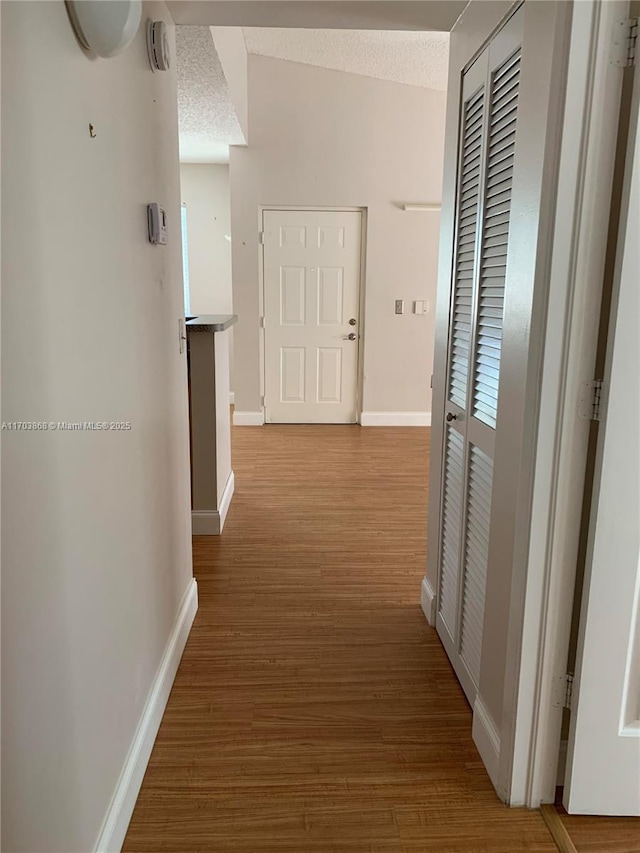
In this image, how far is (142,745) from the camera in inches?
66.8

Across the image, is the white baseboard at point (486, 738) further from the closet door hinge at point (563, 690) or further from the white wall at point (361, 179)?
the white wall at point (361, 179)

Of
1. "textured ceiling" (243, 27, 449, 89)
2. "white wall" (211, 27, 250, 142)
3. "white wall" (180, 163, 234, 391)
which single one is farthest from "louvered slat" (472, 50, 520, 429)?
"white wall" (180, 163, 234, 391)

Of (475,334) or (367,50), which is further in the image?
→ (367,50)

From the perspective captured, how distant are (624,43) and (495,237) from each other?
1.94ft

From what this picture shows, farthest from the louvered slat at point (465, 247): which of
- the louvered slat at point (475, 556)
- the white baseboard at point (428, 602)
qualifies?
the white baseboard at point (428, 602)

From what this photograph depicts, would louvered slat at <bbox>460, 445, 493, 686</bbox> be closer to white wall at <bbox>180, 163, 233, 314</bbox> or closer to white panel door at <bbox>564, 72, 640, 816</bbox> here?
white panel door at <bbox>564, 72, 640, 816</bbox>

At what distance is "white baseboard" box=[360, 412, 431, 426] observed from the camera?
19.9 feet

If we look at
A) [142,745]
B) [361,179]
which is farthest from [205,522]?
[361,179]

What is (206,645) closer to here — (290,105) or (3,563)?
(3,563)

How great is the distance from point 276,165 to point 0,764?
5.45 metres

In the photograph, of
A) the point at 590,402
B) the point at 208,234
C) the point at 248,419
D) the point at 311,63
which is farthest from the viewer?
the point at 208,234

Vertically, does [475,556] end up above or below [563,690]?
above

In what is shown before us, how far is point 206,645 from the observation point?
236 cm

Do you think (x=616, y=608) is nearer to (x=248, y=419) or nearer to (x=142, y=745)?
(x=142, y=745)
